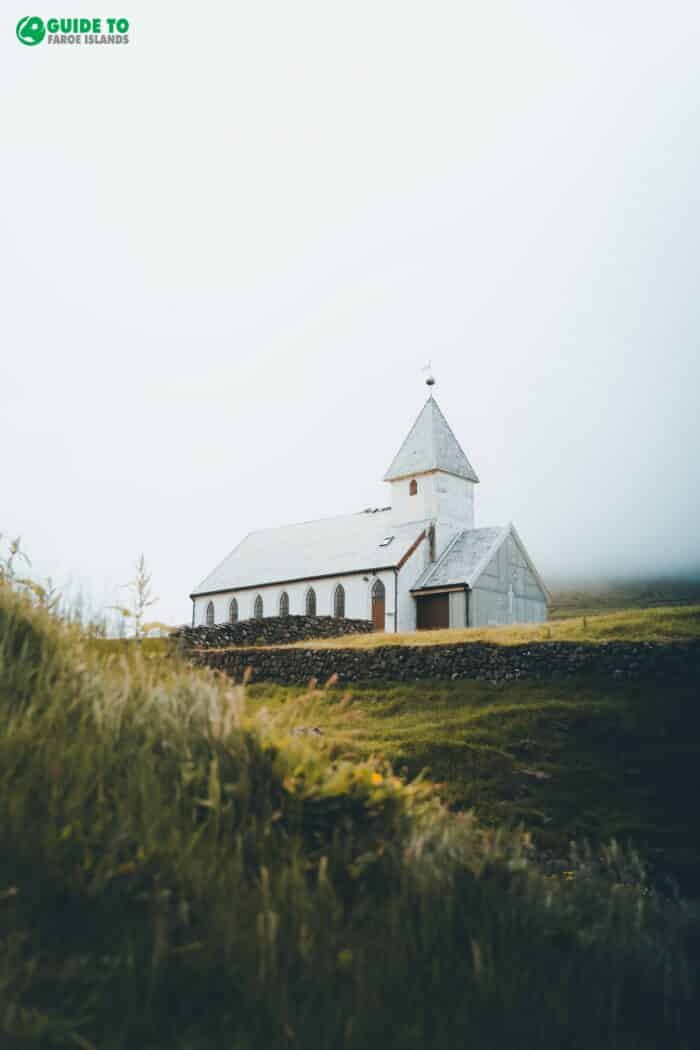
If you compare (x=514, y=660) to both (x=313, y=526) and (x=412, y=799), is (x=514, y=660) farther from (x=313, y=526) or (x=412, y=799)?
(x=313, y=526)

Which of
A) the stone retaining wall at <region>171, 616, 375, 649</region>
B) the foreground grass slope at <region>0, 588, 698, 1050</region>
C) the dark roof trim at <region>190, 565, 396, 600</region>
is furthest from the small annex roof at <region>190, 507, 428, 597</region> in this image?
the foreground grass slope at <region>0, 588, 698, 1050</region>

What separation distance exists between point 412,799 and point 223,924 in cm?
116

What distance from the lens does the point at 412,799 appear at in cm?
429

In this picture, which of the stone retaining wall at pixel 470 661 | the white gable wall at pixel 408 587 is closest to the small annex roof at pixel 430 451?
the white gable wall at pixel 408 587

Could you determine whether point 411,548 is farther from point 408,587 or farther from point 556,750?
point 556,750

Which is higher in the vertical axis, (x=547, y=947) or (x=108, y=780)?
(x=108, y=780)

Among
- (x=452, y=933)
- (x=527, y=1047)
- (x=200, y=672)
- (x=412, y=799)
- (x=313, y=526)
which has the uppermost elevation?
(x=313, y=526)

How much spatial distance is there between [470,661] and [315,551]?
21448 millimetres

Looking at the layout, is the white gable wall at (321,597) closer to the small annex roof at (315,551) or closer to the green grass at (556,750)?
the small annex roof at (315,551)

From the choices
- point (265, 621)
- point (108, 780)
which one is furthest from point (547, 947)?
point (265, 621)

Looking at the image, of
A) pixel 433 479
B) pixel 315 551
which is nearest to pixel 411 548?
pixel 433 479

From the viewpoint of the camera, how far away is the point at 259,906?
358cm

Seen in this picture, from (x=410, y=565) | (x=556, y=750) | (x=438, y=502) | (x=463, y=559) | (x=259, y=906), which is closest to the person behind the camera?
(x=259, y=906)

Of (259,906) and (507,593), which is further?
(507,593)
